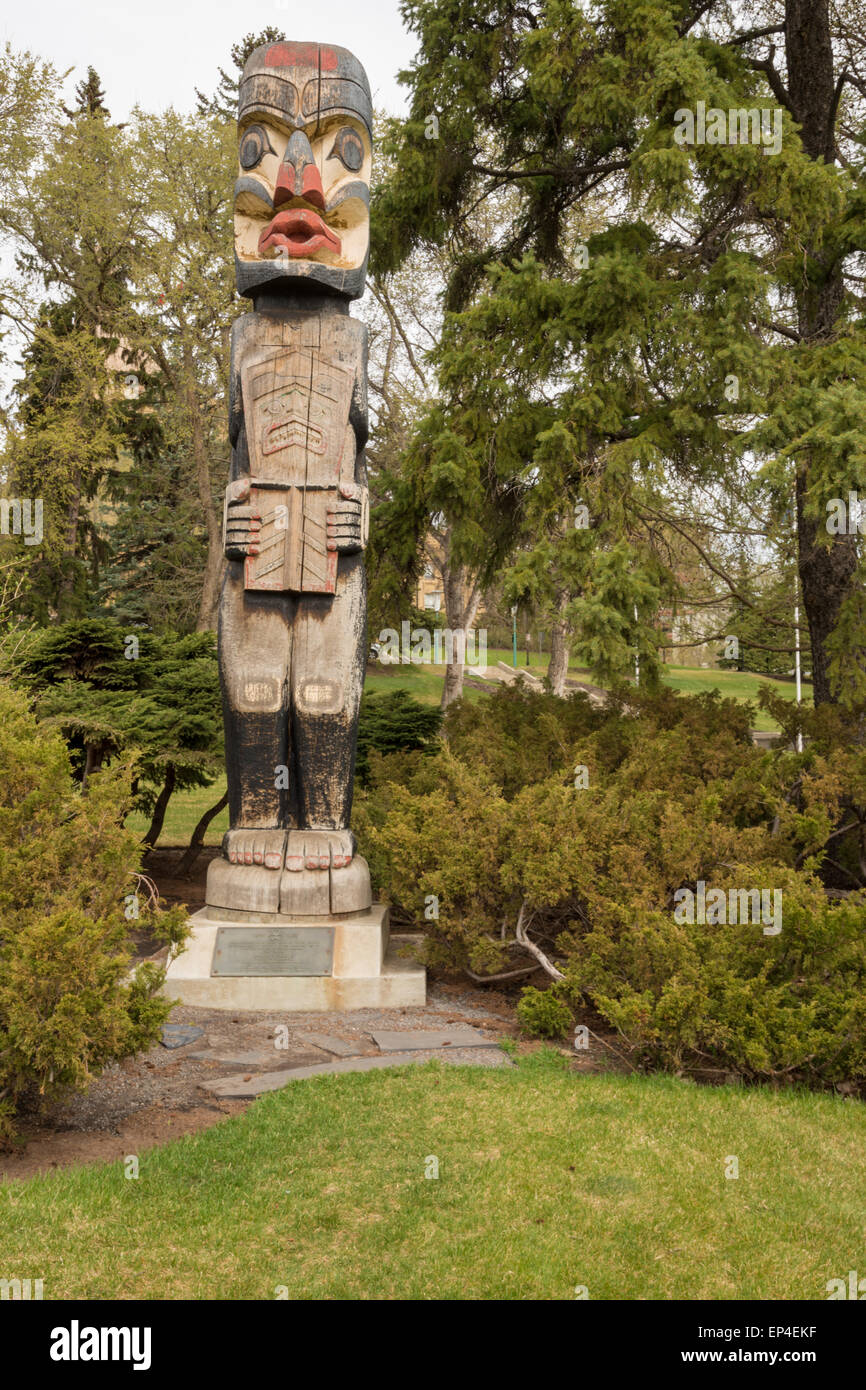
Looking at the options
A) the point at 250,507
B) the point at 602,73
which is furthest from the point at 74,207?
the point at 250,507

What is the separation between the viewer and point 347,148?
22.6 feet

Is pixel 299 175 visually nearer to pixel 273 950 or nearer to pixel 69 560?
pixel 273 950

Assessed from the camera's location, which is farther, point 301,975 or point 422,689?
point 422,689

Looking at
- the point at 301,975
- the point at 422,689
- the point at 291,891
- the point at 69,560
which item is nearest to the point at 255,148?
the point at 291,891

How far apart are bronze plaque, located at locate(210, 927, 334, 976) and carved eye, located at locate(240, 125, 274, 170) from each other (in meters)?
4.85

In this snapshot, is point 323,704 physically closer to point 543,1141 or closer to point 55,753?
point 55,753

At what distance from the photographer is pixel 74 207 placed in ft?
70.9

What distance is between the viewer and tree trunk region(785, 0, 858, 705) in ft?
27.7

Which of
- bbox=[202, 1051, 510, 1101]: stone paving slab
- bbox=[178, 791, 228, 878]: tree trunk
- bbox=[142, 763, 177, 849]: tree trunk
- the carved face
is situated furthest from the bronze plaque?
the carved face

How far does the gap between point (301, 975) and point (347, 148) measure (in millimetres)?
5197

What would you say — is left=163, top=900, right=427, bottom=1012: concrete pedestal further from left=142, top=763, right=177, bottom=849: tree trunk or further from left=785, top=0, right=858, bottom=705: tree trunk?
left=785, top=0, right=858, bottom=705: tree trunk

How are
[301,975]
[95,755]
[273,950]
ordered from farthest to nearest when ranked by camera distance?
[95,755] < [273,950] < [301,975]

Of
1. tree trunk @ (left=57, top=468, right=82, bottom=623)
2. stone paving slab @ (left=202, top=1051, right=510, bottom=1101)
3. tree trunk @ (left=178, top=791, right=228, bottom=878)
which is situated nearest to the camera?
stone paving slab @ (left=202, top=1051, right=510, bottom=1101)

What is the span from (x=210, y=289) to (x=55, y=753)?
19491 mm
